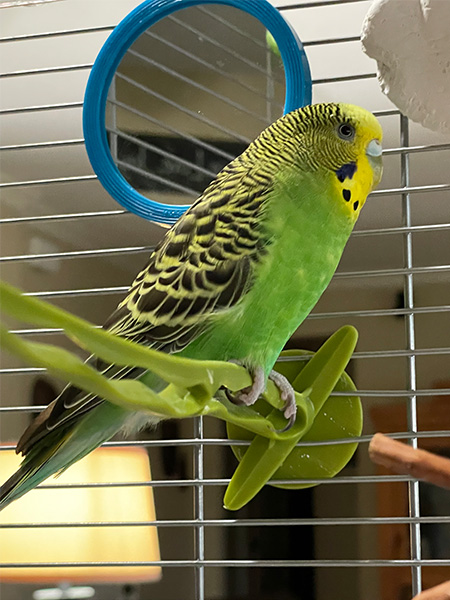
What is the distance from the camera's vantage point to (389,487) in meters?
2.03

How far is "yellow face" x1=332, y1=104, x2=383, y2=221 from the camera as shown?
69 cm

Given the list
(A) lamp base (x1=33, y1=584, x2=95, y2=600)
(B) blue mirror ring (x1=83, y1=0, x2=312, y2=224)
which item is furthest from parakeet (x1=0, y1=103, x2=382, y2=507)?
(A) lamp base (x1=33, y1=584, x2=95, y2=600)

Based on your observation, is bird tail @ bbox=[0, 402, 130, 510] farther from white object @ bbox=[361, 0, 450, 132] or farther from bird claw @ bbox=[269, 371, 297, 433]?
white object @ bbox=[361, 0, 450, 132]

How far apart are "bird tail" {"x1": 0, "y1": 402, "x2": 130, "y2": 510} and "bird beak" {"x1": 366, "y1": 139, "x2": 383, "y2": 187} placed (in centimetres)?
35

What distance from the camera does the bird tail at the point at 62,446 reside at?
64 centimetres

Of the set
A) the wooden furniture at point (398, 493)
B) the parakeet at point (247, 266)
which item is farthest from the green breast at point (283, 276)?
the wooden furniture at point (398, 493)

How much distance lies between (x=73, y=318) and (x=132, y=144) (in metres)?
0.59

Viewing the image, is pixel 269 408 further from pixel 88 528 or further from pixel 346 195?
pixel 88 528

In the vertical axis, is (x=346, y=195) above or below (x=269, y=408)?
above

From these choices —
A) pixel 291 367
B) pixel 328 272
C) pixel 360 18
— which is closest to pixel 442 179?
pixel 360 18

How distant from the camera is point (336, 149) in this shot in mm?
688

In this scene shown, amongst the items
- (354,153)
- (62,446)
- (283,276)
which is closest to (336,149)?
(354,153)

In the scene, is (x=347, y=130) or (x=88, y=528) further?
(x=88, y=528)

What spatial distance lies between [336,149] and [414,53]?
0.37ft
